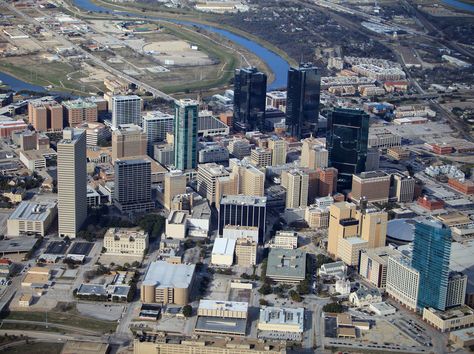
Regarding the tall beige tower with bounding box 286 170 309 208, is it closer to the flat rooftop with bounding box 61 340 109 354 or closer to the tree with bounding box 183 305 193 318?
the tree with bounding box 183 305 193 318

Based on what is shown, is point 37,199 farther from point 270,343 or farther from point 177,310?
point 270,343

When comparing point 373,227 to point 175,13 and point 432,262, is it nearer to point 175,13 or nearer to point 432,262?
point 432,262

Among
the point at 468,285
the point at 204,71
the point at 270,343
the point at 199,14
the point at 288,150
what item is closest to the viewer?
the point at 270,343

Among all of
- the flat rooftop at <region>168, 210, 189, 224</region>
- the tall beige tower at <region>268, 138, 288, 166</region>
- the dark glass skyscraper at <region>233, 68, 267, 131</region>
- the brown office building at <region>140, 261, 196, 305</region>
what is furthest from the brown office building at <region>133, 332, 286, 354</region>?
the dark glass skyscraper at <region>233, 68, 267, 131</region>

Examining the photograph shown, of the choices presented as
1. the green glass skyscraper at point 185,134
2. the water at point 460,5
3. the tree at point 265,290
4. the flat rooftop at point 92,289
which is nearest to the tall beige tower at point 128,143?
the green glass skyscraper at point 185,134

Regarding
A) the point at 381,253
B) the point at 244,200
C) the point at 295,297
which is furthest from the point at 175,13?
the point at 295,297

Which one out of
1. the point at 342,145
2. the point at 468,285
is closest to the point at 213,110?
the point at 342,145
